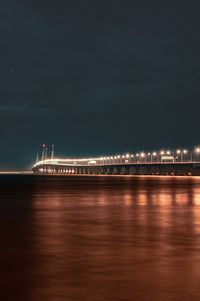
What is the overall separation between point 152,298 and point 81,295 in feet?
4.32

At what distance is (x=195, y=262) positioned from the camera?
14.1m

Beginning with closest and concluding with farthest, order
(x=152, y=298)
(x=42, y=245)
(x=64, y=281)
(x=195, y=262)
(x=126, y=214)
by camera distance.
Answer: (x=152, y=298)
(x=64, y=281)
(x=195, y=262)
(x=42, y=245)
(x=126, y=214)

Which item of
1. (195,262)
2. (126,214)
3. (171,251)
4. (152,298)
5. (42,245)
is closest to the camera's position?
(152,298)

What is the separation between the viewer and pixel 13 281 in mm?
11523

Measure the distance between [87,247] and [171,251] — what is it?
260cm

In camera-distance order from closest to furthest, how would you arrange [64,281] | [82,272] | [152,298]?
[152,298] → [64,281] → [82,272]

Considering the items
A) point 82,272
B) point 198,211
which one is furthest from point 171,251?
point 198,211

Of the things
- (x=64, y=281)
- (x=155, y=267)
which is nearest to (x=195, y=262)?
(x=155, y=267)

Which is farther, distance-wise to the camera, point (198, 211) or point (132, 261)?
point (198, 211)

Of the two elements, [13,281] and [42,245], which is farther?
[42,245]

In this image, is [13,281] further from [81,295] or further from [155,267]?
[155,267]

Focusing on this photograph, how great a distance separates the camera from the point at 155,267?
1317 centimetres

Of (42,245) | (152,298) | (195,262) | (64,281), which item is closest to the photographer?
(152,298)

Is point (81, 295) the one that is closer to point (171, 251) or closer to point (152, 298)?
point (152, 298)
